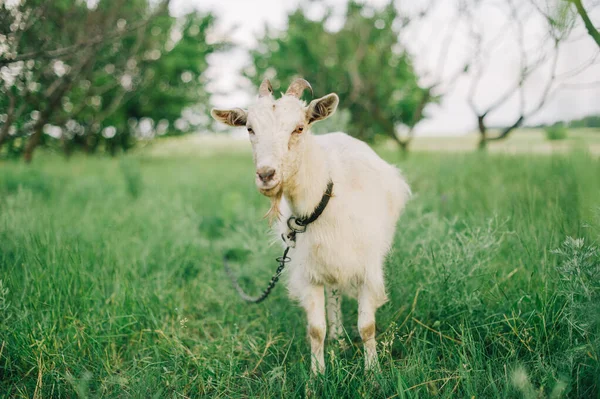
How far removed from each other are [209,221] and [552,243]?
3.78 metres

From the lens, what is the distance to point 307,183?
2.40 metres

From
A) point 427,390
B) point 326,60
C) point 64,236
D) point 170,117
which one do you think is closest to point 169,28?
point 170,117

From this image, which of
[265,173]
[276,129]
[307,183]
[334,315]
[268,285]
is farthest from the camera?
[268,285]

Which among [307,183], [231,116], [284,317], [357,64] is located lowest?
[284,317]

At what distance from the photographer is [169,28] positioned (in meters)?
19.2

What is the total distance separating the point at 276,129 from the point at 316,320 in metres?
1.20

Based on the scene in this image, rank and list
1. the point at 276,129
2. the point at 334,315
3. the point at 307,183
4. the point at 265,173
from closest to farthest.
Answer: the point at 265,173, the point at 276,129, the point at 307,183, the point at 334,315

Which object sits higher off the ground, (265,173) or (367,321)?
(265,173)

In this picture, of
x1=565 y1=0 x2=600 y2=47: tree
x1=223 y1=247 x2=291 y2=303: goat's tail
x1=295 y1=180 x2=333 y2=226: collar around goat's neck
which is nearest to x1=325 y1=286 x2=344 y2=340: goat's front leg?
x1=223 y1=247 x2=291 y2=303: goat's tail

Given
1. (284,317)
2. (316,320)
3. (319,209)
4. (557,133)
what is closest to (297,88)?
(319,209)

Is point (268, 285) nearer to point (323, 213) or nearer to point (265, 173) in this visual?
point (323, 213)

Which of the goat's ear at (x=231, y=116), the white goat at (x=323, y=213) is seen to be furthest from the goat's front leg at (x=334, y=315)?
the goat's ear at (x=231, y=116)

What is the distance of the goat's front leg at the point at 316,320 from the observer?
2535 mm

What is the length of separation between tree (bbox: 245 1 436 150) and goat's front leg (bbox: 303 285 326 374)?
6405mm
